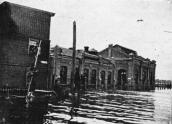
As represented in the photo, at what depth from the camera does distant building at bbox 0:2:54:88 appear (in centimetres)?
2320

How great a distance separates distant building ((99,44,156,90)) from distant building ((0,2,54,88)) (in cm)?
2627

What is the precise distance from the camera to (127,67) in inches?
2040

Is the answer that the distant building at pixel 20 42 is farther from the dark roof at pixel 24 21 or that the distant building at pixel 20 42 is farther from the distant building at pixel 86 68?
the distant building at pixel 86 68

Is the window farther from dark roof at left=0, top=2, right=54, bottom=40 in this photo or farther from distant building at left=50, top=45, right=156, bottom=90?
distant building at left=50, top=45, right=156, bottom=90

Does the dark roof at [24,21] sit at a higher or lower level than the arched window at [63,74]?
higher

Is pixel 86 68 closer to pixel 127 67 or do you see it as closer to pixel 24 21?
pixel 127 67

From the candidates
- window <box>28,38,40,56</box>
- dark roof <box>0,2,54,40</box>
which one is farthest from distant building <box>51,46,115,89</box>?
Answer: dark roof <box>0,2,54,40</box>

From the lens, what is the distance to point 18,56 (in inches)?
942

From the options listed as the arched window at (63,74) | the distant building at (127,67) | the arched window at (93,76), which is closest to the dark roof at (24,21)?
the arched window at (63,74)

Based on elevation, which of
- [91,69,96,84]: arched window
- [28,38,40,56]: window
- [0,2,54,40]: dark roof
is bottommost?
[91,69,96,84]: arched window

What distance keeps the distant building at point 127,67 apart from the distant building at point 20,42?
26270 mm

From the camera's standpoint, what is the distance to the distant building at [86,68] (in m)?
36.0

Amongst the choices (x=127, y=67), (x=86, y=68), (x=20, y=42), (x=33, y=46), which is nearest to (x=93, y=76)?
(x=86, y=68)

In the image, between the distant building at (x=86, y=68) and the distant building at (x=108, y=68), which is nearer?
the distant building at (x=86, y=68)
